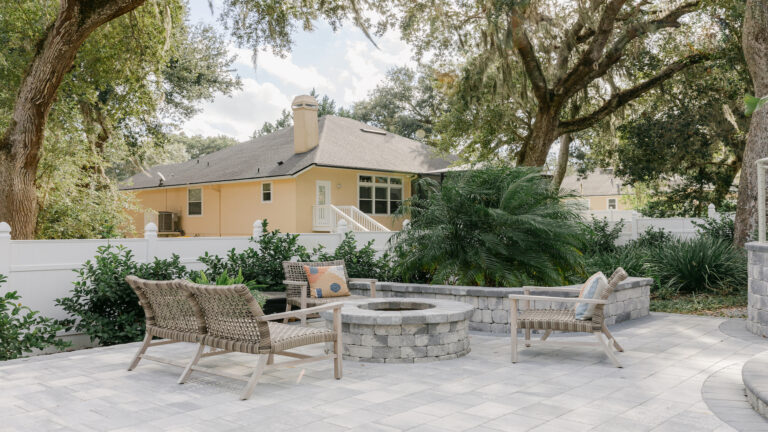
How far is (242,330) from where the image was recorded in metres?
4.67

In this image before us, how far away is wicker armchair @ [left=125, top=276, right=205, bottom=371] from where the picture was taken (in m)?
5.04

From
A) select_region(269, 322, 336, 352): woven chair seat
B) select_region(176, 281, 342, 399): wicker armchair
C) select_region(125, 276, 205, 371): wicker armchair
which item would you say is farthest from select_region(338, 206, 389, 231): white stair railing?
select_region(176, 281, 342, 399): wicker armchair

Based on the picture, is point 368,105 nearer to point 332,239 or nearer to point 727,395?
point 332,239

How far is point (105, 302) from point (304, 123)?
46.2 ft

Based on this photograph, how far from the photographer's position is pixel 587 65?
15031mm

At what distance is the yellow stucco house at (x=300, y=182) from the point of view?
19.7 metres

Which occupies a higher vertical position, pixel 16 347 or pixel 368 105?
pixel 368 105

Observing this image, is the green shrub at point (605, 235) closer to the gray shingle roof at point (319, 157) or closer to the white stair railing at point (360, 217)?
the white stair railing at point (360, 217)

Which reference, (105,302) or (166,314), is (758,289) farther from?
(105,302)

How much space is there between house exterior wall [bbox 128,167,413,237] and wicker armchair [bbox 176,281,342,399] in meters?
12.7

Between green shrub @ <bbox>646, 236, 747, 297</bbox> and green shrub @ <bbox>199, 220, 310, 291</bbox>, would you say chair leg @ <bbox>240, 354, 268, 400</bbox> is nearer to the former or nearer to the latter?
green shrub @ <bbox>199, 220, 310, 291</bbox>

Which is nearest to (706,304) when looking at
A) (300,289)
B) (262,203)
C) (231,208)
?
(300,289)

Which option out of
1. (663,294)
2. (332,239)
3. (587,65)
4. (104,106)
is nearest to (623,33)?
(587,65)

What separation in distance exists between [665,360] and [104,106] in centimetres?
1568
